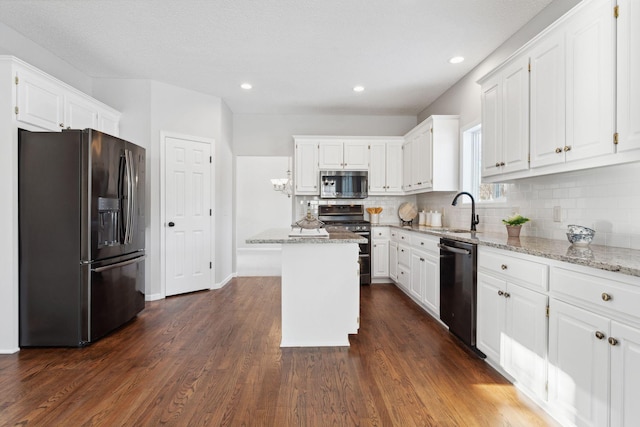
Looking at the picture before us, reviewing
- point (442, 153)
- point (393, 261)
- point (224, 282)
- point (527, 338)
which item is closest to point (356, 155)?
point (442, 153)

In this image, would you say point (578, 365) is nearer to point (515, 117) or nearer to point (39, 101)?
point (515, 117)

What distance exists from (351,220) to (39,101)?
4.02m

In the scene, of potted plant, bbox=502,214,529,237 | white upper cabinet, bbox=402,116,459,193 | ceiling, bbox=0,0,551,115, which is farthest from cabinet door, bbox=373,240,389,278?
potted plant, bbox=502,214,529,237

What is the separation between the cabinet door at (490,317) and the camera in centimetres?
219

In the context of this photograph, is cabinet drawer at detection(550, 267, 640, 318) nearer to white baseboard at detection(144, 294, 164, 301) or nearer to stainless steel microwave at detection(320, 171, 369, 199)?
stainless steel microwave at detection(320, 171, 369, 199)

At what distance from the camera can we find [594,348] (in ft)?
4.81

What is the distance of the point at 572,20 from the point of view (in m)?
1.93

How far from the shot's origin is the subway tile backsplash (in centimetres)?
193

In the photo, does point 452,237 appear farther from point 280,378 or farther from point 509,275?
point 280,378

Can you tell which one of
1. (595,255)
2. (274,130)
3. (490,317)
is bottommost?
(490,317)

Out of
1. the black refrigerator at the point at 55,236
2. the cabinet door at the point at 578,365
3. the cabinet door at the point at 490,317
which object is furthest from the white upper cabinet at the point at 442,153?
the black refrigerator at the point at 55,236

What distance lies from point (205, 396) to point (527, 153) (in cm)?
270

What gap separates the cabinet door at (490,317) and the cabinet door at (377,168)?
293cm

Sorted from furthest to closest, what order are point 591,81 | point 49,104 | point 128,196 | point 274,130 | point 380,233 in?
point 274,130, point 380,233, point 128,196, point 49,104, point 591,81
